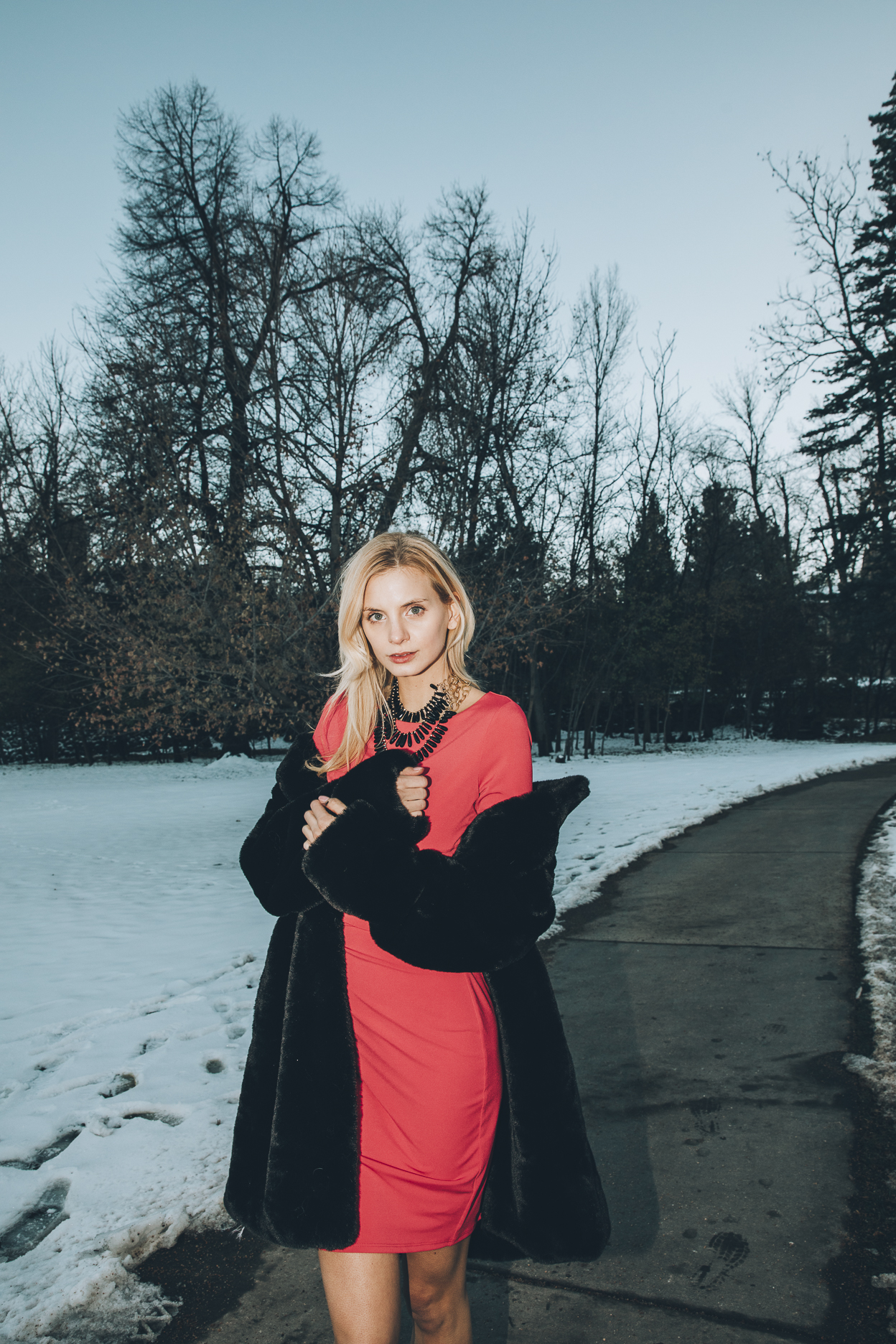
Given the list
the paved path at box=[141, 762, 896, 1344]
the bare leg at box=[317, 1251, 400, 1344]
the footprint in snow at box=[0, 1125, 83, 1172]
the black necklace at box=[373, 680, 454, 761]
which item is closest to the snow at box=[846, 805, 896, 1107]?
the paved path at box=[141, 762, 896, 1344]

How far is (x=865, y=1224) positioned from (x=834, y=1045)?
1246 mm

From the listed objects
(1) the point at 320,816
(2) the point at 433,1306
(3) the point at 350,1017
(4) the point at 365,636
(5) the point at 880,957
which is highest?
(4) the point at 365,636

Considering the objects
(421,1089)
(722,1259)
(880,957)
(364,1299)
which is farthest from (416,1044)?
(880,957)

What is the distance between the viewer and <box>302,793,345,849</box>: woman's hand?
1.58 meters

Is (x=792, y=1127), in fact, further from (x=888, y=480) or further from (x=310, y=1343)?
(x=888, y=480)

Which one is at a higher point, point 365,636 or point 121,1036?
point 365,636

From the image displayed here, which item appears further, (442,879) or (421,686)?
(421,686)

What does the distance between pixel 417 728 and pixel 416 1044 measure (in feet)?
2.20

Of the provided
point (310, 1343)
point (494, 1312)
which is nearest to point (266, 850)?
point (310, 1343)

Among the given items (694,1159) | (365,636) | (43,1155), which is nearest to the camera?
(365,636)

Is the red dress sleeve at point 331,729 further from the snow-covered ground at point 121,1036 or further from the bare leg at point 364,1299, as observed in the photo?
the snow-covered ground at point 121,1036

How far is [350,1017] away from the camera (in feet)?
5.18

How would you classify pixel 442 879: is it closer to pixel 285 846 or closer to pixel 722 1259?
pixel 285 846

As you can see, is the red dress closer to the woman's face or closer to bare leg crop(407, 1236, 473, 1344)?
bare leg crop(407, 1236, 473, 1344)
